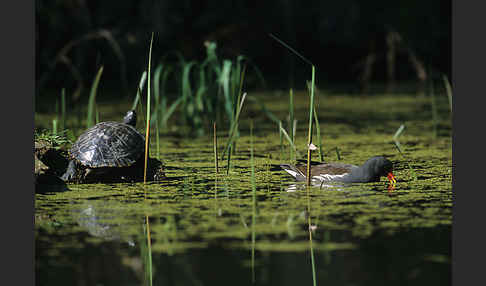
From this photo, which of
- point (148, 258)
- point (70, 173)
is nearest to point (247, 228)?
point (148, 258)

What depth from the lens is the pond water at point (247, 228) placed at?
2.69 metres

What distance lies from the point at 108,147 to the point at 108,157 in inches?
3.7

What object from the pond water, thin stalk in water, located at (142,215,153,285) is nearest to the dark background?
the pond water

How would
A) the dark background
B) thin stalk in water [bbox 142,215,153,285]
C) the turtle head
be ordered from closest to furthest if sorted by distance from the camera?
thin stalk in water [bbox 142,215,153,285], the turtle head, the dark background

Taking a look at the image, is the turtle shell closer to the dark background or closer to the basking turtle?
the basking turtle

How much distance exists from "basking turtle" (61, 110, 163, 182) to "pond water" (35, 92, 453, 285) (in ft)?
0.34

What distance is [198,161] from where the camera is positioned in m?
5.12

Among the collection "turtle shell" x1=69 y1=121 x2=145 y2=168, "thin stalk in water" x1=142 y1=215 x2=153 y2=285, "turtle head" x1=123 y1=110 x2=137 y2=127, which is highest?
"turtle head" x1=123 y1=110 x2=137 y2=127

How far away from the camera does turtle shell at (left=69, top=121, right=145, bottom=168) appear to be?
4.36 metres

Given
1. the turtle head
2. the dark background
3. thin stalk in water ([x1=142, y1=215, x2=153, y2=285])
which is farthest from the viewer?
the dark background

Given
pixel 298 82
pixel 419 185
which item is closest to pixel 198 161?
pixel 419 185

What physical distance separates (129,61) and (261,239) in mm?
7265

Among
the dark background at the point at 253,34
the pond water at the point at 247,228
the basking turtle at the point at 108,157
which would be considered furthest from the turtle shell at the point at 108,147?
the dark background at the point at 253,34

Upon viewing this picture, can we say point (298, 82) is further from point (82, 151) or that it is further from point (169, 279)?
point (169, 279)
